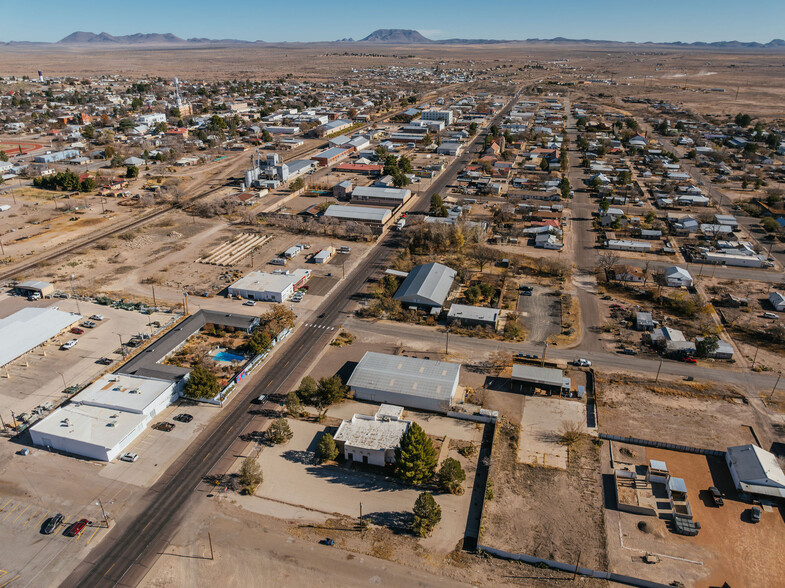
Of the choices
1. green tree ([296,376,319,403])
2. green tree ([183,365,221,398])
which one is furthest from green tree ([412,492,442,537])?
green tree ([183,365,221,398])

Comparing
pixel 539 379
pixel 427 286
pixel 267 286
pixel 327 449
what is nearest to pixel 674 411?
pixel 539 379

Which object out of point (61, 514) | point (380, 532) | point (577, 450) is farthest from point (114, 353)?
point (577, 450)

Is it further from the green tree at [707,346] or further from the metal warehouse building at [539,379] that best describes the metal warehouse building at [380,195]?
the green tree at [707,346]

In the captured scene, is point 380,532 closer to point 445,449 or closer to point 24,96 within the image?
point 445,449

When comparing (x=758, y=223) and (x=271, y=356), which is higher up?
(x=758, y=223)

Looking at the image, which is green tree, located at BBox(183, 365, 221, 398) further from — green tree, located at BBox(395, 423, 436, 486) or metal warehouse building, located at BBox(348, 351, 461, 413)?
green tree, located at BBox(395, 423, 436, 486)

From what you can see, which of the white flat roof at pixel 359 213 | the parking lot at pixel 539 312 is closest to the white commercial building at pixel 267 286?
the white flat roof at pixel 359 213
